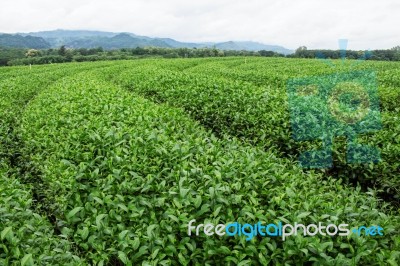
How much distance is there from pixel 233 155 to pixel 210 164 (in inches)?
20.2

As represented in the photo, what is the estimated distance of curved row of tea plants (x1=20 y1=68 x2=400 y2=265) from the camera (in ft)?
10.3

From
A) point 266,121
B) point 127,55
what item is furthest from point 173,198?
point 127,55

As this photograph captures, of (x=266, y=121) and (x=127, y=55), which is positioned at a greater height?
(x=266, y=121)

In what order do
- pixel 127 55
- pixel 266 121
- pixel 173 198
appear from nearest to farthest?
pixel 173 198 → pixel 266 121 → pixel 127 55

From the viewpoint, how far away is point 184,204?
3.64 metres

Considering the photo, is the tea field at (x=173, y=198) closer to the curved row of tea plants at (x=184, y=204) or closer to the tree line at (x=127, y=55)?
the curved row of tea plants at (x=184, y=204)

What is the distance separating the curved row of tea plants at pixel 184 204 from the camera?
315 centimetres

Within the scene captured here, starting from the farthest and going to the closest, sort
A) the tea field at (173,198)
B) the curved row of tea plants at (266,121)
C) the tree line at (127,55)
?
the tree line at (127,55) < the curved row of tea plants at (266,121) < the tea field at (173,198)

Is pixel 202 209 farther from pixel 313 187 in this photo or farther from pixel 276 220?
pixel 313 187

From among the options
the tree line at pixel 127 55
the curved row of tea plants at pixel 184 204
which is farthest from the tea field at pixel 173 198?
the tree line at pixel 127 55

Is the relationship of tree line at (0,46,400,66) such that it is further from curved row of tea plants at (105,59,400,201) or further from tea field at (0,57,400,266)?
tea field at (0,57,400,266)

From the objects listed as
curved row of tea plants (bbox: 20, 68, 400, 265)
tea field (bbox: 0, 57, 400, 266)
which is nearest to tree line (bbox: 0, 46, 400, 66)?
tea field (bbox: 0, 57, 400, 266)

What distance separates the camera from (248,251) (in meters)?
3.15

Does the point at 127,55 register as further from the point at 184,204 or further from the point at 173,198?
the point at 184,204
